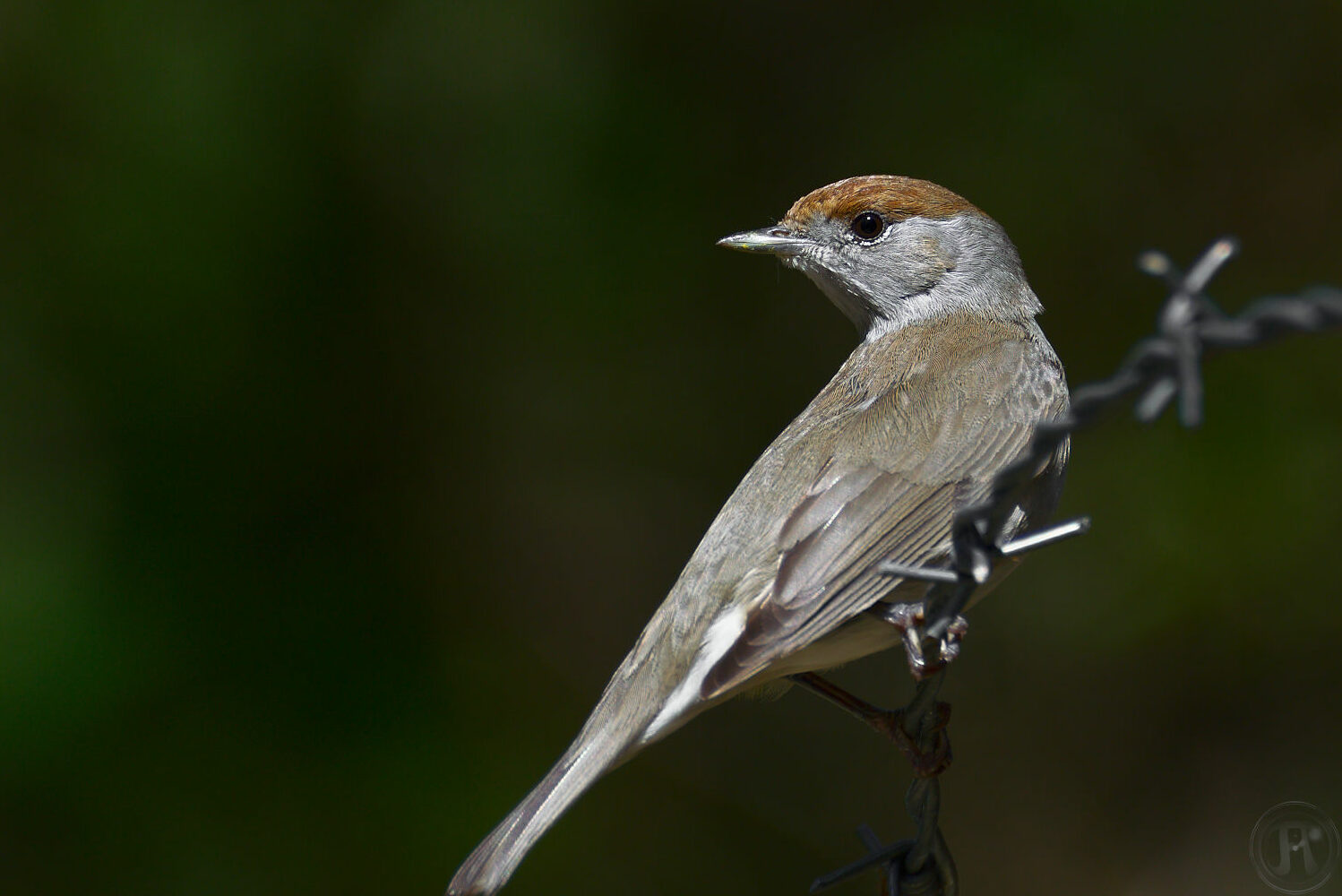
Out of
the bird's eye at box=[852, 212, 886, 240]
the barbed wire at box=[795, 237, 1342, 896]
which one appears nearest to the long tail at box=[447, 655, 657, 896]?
the barbed wire at box=[795, 237, 1342, 896]

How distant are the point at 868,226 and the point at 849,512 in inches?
53.8

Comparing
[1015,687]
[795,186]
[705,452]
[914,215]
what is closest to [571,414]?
[705,452]

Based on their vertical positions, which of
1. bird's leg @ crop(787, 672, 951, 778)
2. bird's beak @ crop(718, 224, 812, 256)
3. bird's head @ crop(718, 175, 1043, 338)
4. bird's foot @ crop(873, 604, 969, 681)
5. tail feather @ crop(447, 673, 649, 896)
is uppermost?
bird's beak @ crop(718, 224, 812, 256)

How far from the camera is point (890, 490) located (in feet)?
9.91

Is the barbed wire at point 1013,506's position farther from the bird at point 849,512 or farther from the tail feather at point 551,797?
the tail feather at point 551,797

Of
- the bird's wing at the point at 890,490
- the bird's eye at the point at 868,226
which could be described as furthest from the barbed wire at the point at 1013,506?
the bird's eye at the point at 868,226

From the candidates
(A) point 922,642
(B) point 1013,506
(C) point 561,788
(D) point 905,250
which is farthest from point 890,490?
(D) point 905,250

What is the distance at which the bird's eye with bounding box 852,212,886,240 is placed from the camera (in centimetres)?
398

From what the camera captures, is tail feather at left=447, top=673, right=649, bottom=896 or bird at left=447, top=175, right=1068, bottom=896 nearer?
tail feather at left=447, top=673, right=649, bottom=896

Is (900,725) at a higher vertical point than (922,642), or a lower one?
lower

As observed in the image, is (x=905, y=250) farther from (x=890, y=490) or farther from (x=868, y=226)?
(x=890, y=490)

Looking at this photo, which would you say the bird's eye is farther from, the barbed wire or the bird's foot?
the bird's foot

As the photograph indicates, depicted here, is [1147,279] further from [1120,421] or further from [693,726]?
[693,726]

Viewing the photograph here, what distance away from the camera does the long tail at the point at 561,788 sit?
2.54 m
